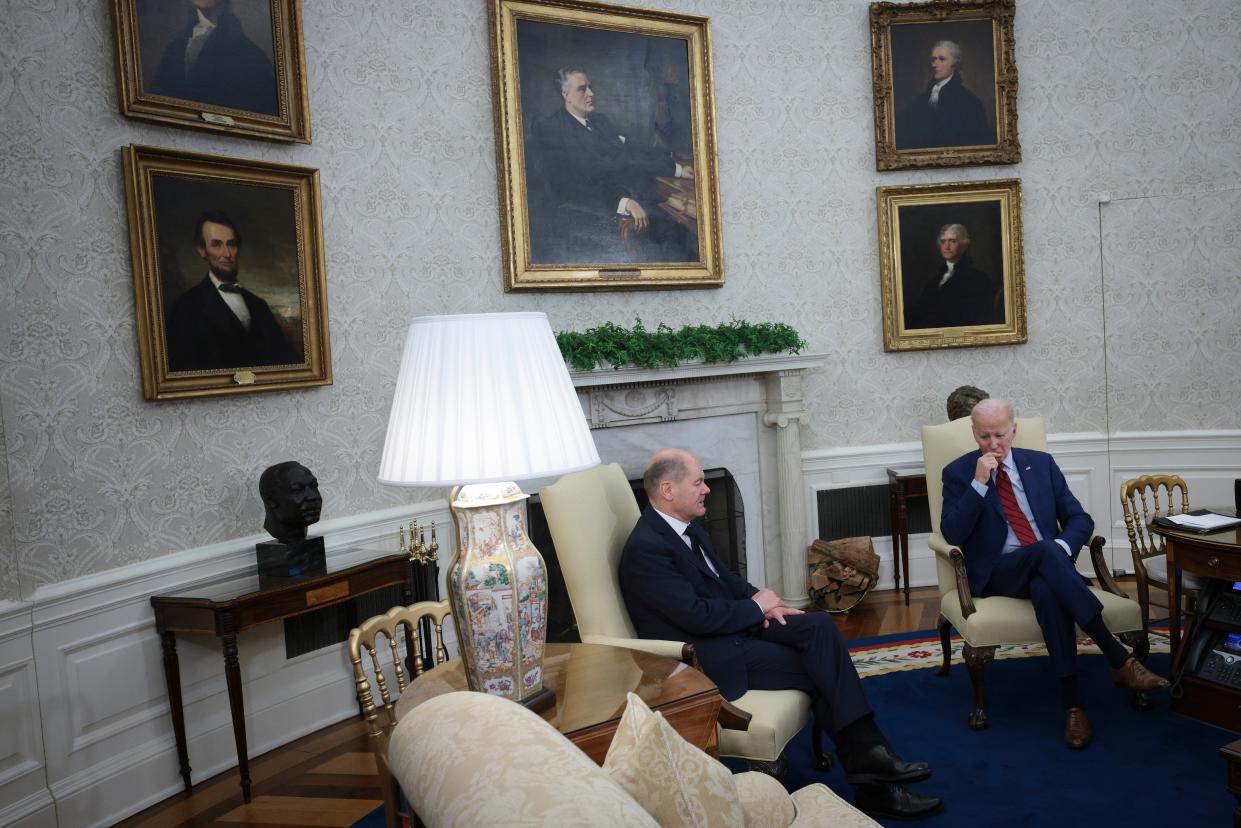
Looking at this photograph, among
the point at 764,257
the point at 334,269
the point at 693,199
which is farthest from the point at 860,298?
the point at 334,269

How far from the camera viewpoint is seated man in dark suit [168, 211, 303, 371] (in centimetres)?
434

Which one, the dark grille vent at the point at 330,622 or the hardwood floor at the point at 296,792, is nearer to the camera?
the hardwood floor at the point at 296,792

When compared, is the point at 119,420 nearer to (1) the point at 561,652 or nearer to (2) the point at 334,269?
(2) the point at 334,269

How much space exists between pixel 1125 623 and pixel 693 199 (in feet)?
11.8

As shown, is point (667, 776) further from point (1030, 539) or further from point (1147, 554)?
point (1147, 554)

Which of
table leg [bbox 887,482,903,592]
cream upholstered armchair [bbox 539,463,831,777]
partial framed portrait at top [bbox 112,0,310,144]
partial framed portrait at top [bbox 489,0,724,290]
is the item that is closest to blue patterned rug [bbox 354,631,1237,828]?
cream upholstered armchair [bbox 539,463,831,777]

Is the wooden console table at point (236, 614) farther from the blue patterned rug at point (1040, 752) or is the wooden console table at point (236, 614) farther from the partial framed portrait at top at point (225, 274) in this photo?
the blue patterned rug at point (1040, 752)

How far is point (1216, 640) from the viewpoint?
4.22m

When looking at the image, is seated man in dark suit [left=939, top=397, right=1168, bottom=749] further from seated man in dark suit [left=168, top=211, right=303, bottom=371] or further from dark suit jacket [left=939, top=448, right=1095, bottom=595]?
seated man in dark suit [left=168, top=211, right=303, bottom=371]

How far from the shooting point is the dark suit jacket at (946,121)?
673 cm

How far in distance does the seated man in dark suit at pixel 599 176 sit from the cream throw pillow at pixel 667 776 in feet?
14.4

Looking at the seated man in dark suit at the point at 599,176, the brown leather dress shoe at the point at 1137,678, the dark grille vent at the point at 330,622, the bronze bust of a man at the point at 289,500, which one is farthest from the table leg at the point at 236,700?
the brown leather dress shoe at the point at 1137,678

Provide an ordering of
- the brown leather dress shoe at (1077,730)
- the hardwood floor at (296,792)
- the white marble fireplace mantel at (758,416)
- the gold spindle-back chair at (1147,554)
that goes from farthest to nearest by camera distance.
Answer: the white marble fireplace mantel at (758,416)
the gold spindle-back chair at (1147,554)
the brown leather dress shoe at (1077,730)
the hardwood floor at (296,792)

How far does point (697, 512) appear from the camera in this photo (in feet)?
12.4
